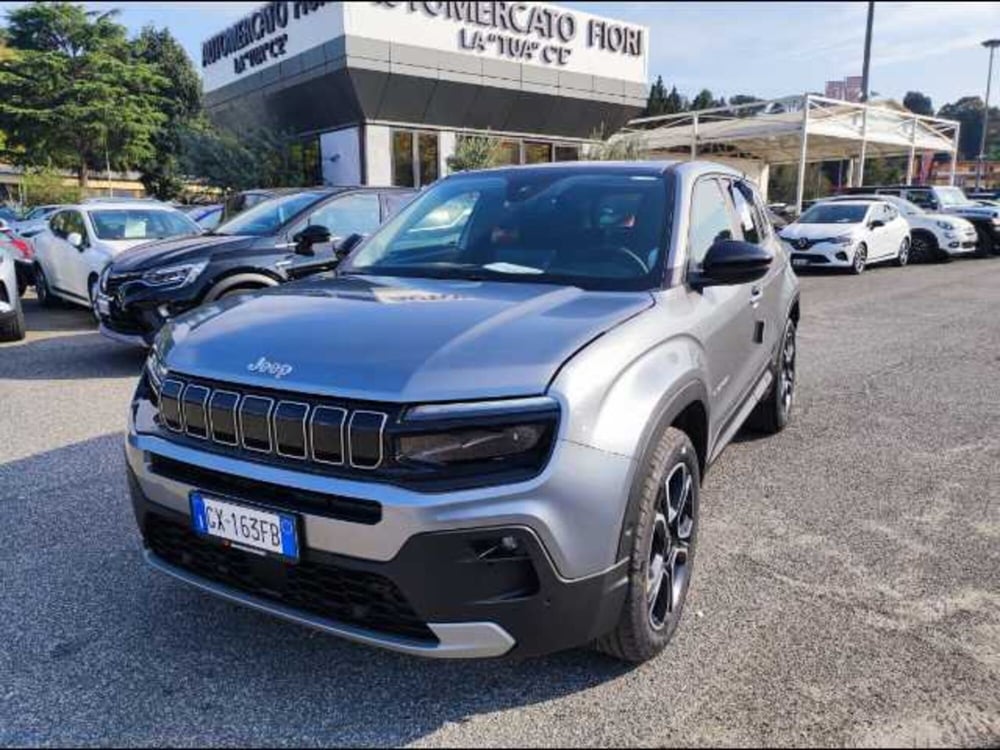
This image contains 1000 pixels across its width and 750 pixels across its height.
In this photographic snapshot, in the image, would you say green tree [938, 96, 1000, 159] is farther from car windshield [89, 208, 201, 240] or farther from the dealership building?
car windshield [89, 208, 201, 240]

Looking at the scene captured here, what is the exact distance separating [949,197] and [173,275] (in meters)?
21.7

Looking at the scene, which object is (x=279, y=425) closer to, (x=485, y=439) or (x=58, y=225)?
(x=485, y=439)

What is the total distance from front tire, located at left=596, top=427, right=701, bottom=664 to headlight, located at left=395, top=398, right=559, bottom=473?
415mm

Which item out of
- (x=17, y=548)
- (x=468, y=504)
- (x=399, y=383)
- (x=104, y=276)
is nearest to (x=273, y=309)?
(x=399, y=383)

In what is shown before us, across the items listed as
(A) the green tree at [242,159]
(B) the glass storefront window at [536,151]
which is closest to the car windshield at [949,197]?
(B) the glass storefront window at [536,151]

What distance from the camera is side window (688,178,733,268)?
3367 millimetres

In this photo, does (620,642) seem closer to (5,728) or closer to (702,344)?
(702,344)

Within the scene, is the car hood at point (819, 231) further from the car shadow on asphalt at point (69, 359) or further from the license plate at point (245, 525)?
the license plate at point (245, 525)

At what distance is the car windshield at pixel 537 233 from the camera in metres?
3.24

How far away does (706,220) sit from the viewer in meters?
3.68

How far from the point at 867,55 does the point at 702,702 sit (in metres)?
33.6

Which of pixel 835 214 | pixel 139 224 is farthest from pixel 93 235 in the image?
pixel 835 214

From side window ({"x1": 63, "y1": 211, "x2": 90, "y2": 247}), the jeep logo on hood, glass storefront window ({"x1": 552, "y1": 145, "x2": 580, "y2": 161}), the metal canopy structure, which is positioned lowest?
the jeep logo on hood

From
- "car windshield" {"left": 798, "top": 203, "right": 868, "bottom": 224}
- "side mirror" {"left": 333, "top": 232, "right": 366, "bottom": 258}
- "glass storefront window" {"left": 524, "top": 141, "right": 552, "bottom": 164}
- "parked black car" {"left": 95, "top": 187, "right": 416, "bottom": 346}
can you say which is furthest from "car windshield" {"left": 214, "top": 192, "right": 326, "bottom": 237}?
"glass storefront window" {"left": 524, "top": 141, "right": 552, "bottom": 164}
